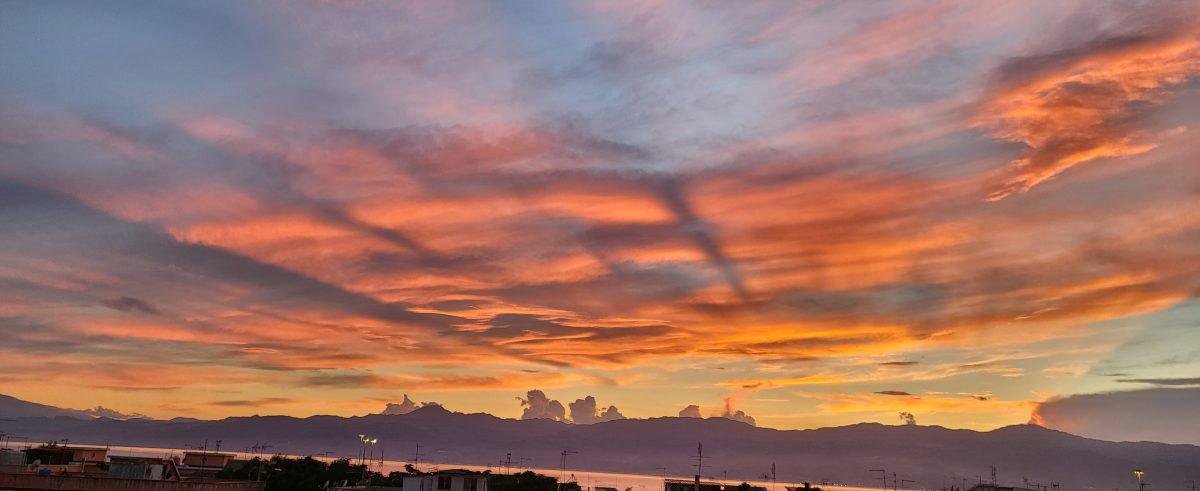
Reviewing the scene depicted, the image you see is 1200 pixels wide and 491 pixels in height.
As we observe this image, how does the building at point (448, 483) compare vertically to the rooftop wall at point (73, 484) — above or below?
below

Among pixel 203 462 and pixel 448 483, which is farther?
pixel 203 462

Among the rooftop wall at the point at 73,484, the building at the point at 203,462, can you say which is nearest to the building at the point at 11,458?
the rooftop wall at the point at 73,484

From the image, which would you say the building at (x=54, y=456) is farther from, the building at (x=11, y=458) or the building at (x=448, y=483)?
the building at (x=448, y=483)

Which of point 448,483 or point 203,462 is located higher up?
point 203,462

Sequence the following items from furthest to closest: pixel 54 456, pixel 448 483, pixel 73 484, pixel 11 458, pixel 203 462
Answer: pixel 203 462, pixel 54 456, pixel 448 483, pixel 11 458, pixel 73 484

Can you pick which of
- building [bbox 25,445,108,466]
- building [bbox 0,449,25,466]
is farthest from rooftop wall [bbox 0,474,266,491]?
building [bbox 25,445,108,466]

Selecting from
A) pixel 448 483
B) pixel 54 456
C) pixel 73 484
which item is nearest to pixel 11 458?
pixel 54 456

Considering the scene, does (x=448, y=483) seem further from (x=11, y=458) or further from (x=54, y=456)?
(x=54, y=456)

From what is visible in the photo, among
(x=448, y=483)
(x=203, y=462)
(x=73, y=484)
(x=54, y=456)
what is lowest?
(x=448, y=483)

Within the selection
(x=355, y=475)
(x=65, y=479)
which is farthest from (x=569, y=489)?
(x=65, y=479)

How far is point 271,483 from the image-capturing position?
Result: 139125mm

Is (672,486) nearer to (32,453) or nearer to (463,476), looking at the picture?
(463,476)

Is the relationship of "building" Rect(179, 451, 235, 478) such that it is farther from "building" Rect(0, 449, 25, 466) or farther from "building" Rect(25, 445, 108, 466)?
"building" Rect(0, 449, 25, 466)

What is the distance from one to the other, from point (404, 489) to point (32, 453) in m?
52.1
